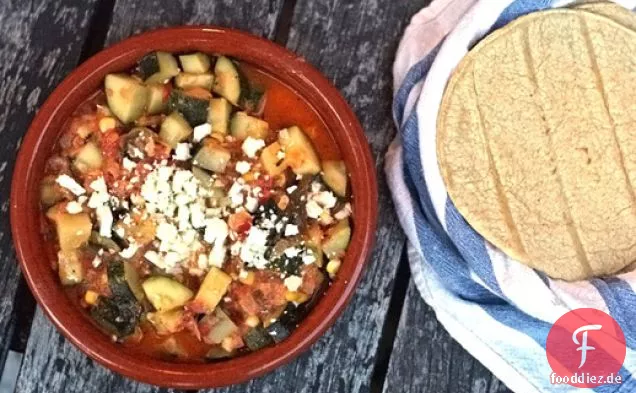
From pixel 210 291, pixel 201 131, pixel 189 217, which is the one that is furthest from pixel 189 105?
pixel 210 291

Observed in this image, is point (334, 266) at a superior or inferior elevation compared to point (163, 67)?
inferior

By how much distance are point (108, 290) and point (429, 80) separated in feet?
1.77

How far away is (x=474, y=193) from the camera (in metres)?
1.22

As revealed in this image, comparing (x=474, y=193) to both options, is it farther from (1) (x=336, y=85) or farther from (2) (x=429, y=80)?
(1) (x=336, y=85)

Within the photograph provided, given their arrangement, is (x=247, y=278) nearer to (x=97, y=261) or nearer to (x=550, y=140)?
(x=97, y=261)

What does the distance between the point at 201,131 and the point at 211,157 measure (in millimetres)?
39

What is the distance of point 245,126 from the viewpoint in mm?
1176

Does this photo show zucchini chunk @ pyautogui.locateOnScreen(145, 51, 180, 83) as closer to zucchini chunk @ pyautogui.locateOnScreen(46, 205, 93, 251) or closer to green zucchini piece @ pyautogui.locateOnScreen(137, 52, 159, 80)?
green zucchini piece @ pyautogui.locateOnScreen(137, 52, 159, 80)

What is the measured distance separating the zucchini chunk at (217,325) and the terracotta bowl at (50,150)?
41mm

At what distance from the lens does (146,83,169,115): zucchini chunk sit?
117 centimetres

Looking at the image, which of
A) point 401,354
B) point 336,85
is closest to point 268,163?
point 336,85

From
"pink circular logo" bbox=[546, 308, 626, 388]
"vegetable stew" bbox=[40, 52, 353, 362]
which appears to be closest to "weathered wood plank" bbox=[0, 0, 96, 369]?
"vegetable stew" bbox=[40, 52, 353, 362]

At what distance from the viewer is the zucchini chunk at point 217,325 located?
1156 millimetres

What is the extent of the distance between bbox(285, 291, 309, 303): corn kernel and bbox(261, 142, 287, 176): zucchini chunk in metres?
0.17
